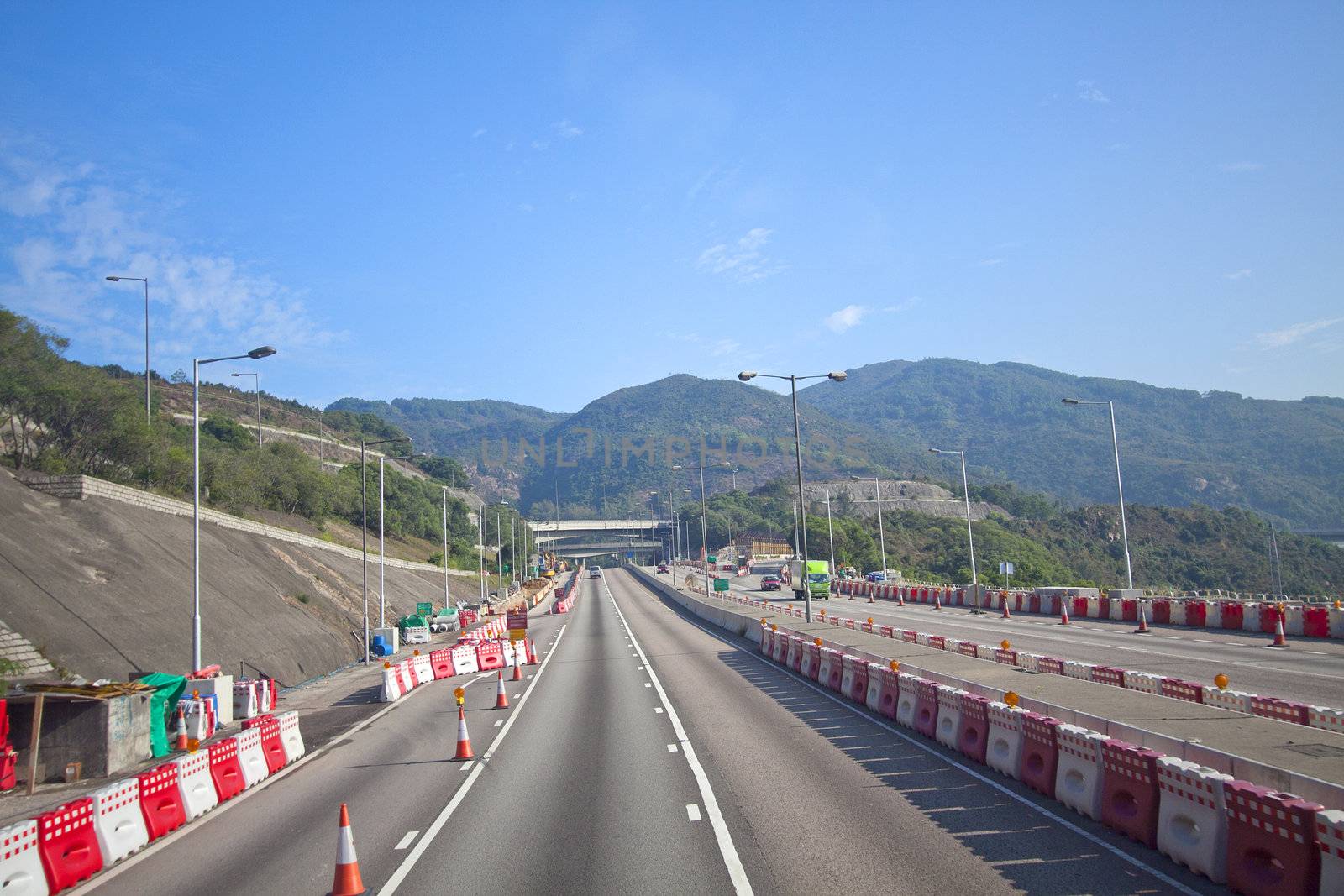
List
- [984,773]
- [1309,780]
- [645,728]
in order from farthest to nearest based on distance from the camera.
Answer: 1. [645,728]
2. [984,773]
3. [1309,780]

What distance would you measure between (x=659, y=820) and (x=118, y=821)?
6350 mm

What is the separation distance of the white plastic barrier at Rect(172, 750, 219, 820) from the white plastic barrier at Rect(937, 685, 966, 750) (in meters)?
11.0

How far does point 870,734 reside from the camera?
1602 cm

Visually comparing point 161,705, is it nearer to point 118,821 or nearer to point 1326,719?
point 118,821

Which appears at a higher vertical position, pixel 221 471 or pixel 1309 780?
pixel 221 471

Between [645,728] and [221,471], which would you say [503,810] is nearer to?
[645,728]

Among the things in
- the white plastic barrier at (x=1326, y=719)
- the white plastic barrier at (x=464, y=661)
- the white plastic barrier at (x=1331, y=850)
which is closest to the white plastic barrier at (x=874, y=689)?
the white plastic barrier at (x=1326, y=719)

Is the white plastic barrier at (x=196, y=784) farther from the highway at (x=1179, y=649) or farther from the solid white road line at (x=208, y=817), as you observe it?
the highway at (x=1179, y=649)

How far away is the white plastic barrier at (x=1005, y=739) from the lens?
40.2 feet

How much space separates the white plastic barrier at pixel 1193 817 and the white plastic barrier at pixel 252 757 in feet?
42.0

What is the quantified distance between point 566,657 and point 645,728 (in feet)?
60.1

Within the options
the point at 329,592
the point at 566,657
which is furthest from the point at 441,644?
the point at 566,657

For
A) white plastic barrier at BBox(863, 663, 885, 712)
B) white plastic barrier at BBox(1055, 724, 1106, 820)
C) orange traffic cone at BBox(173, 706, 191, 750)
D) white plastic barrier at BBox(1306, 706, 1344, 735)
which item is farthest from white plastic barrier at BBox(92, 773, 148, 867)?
white plastic barrier at BBox(1306, 706, 1344, 735)

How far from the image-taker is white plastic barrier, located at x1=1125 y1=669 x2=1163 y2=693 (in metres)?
15.6
